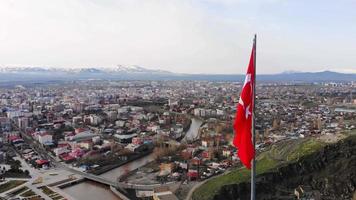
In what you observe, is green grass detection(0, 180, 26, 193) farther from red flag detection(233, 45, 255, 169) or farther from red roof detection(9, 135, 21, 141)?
red flag detection(233, 45, 255, 169)

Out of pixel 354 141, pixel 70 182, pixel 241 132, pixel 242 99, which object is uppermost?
pixel 242 99

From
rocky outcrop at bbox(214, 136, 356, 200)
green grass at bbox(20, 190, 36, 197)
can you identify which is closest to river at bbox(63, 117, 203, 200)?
green grass at bbox(20, 190, 36, 197)

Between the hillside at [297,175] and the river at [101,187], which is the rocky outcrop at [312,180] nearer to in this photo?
the hillside at [297,175]

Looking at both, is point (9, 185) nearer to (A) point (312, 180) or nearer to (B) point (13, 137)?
(B) point (13, 137)

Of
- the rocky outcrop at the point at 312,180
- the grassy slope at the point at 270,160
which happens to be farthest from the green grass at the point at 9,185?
the rocky outcrop at the point at 312,180

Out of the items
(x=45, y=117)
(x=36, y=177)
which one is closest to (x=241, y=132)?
(x=36, y=177)

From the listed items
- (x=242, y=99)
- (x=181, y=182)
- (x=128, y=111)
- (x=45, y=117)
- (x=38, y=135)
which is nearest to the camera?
(x=242, y=99)

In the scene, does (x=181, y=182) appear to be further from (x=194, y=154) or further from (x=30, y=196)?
(x=30, y=196)
